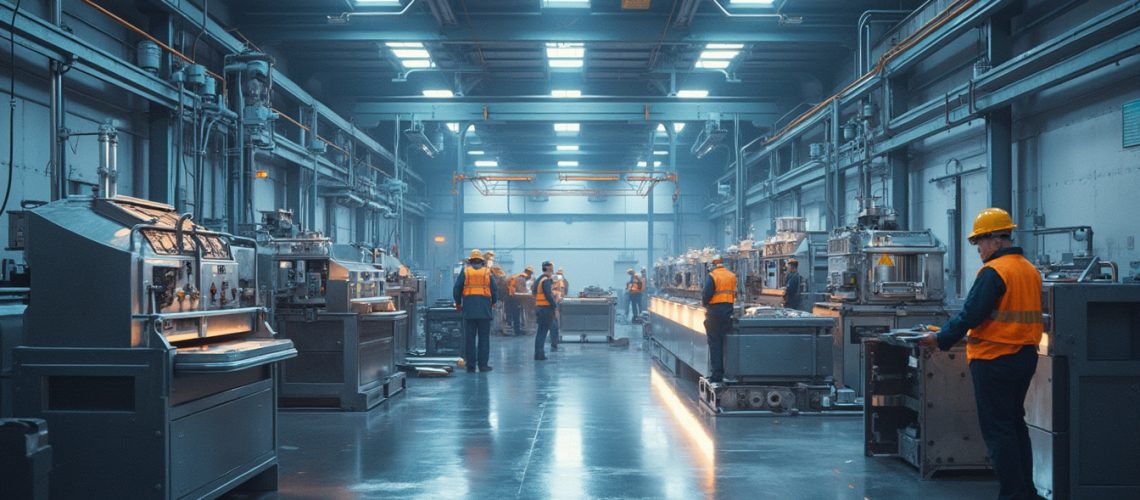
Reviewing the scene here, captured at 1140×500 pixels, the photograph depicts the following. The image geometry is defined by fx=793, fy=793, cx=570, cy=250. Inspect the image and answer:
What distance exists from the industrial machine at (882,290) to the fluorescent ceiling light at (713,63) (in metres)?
7.97

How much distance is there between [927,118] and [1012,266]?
7681 mm

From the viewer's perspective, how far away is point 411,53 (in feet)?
50.5

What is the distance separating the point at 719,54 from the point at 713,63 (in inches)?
28.9

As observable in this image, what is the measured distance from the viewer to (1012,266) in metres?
4.30

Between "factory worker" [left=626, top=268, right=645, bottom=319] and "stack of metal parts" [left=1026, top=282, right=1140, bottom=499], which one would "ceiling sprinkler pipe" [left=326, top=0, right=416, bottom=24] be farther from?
"factory worker" [left=626, top=268, right=645, bottom=319]

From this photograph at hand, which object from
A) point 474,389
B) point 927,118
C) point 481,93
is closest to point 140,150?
point 474,389

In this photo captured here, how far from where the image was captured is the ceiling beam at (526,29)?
12.8 m

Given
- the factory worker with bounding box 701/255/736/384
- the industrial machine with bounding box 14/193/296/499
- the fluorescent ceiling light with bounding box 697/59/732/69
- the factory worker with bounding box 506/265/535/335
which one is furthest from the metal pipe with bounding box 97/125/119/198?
the factory worker with bounding box 506/265/535/335

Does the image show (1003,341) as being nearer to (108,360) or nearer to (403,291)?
(108,360)

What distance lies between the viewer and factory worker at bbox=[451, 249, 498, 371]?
438 inches

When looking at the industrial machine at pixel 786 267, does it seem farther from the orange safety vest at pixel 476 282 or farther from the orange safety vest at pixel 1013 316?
the orange safety vest at pixel 1013 316

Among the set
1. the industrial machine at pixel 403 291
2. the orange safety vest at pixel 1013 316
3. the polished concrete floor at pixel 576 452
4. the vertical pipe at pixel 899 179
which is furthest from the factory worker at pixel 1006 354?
the vertical pipe at pixel 899 179

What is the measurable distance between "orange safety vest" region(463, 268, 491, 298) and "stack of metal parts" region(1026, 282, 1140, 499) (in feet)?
25.3

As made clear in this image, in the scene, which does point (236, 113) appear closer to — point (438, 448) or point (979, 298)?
point (438, 448)
